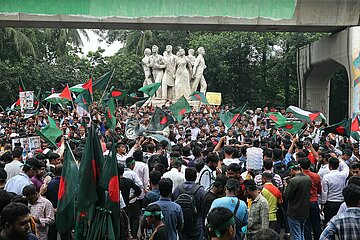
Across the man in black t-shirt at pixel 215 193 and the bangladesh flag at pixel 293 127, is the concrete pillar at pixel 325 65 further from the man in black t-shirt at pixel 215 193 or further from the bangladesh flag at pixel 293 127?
the man in black t-shirt at pixel 215 193

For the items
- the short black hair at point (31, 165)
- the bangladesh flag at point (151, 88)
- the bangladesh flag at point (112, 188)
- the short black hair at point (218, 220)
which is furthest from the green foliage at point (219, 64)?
the short black hair at point (218, 220)

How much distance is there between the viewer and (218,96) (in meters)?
25.8

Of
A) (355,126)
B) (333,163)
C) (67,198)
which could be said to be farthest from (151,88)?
(67,198)

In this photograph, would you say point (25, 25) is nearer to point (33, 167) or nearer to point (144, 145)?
point (144, 145)

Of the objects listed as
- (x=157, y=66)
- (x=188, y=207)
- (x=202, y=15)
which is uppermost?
(x=202, y=15)

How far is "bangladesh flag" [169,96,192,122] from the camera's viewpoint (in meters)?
16.1

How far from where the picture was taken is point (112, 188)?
5.36m

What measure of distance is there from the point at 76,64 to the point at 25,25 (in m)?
14.4

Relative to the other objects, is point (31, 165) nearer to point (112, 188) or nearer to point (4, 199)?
point (4, 199)

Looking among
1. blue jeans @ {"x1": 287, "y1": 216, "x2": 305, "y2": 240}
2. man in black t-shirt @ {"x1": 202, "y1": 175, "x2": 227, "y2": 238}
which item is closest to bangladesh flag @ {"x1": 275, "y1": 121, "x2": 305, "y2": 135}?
blue jeans @ {"x1": 287, "y1": 216, "x2": 305, "y2": 240}

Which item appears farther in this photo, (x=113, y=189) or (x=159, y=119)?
(x=159, y=119)

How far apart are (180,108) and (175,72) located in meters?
9.36

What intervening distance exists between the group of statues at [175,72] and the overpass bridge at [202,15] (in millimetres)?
4327

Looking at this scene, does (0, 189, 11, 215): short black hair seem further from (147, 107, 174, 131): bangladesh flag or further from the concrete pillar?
the concrete pillar
